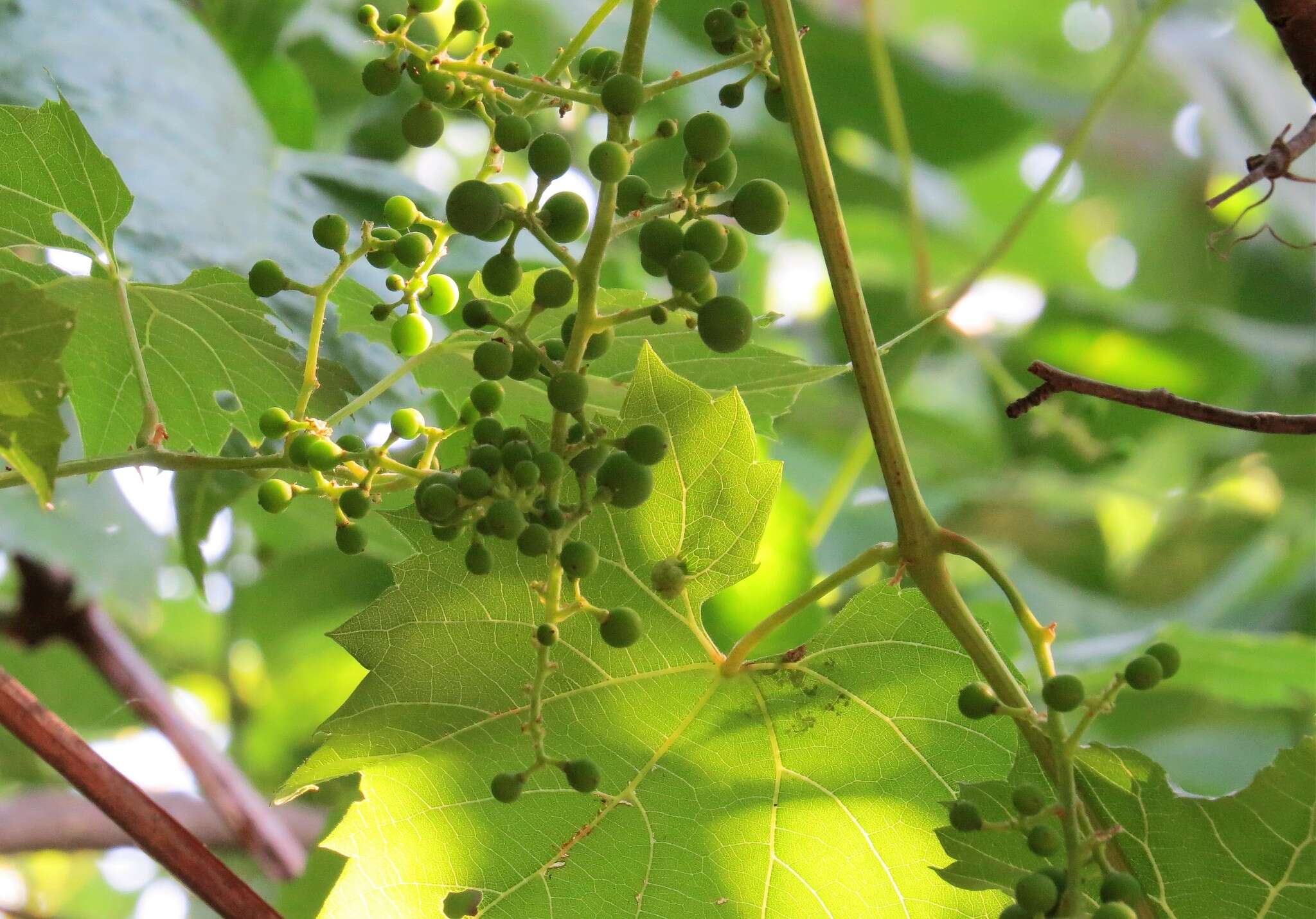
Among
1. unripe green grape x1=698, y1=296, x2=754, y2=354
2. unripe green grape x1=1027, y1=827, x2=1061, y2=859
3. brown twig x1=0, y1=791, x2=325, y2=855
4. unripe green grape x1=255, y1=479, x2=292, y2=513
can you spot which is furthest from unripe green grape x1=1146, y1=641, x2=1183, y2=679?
brown twig x1=0, y1=791, x2=325, y2=855

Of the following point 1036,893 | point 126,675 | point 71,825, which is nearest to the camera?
point 1036,893

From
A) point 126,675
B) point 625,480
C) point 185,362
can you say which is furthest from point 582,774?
point 126,675

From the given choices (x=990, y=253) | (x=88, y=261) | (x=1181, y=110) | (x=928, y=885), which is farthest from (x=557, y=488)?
(x=1181, y=110)

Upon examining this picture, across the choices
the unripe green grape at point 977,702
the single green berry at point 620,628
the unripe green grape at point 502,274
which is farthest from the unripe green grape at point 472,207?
the unripe green grape at point 977,702

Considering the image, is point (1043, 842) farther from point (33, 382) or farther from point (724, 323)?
point (33, 382)

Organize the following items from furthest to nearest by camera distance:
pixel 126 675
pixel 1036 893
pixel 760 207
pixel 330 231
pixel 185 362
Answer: pixel 126 675, pixel 185 362, pixel 330 231, pixel 760 207, pixel 1036 893

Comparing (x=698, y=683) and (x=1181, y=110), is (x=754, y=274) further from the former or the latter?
(x=698, y=683)
